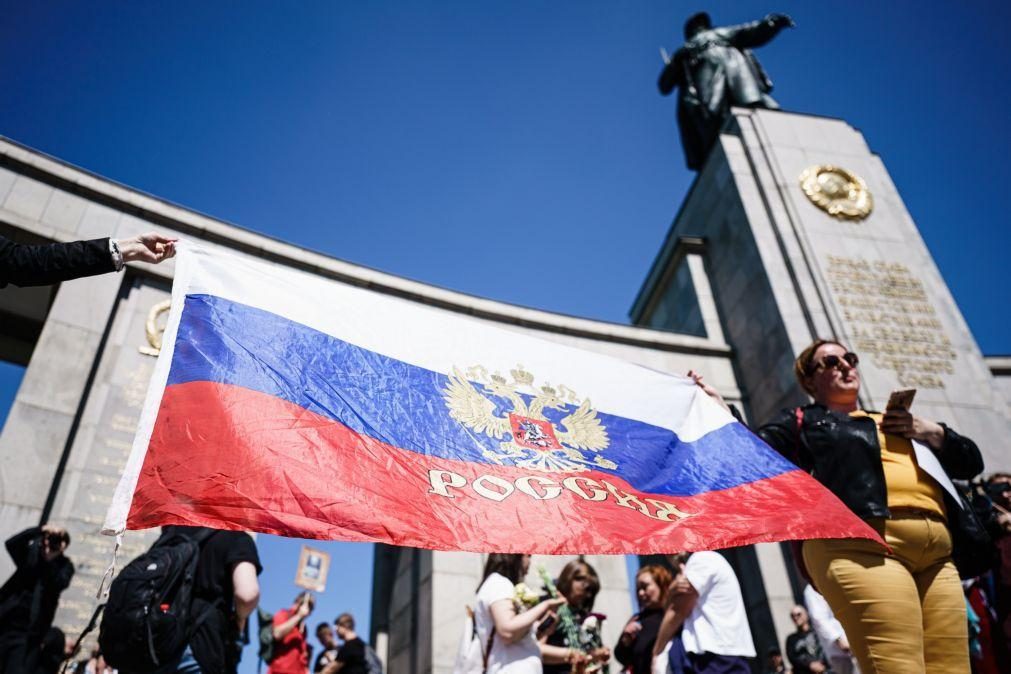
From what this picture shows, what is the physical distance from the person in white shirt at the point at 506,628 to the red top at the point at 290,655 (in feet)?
9.49

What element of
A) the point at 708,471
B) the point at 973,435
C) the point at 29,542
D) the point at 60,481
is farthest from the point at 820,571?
the point at 973,435

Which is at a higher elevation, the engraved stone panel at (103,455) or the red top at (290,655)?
the engraved stone panel at (103,455)

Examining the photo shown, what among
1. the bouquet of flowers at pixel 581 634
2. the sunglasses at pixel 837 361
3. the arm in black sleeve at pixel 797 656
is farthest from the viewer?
the arm in black sleeve at pixel 797 656

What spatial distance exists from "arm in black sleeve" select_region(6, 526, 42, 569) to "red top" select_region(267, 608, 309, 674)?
2329 millimetres

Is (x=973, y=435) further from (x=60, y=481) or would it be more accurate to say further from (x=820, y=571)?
(x=60, y=481)

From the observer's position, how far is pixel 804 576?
9.50ft

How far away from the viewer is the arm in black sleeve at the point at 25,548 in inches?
168

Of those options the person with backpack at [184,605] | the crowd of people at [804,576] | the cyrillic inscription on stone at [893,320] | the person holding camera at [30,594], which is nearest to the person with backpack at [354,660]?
the crowd of people at [804,576]

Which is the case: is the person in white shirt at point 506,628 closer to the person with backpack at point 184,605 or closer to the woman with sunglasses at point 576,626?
the woman with sunglasses at point 576,626

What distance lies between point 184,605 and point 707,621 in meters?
2.69

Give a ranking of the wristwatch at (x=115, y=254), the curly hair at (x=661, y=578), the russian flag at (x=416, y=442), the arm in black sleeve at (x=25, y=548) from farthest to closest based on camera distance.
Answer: the curly hair at (x=661, y=578)
the arm in black sleeve at (x=25, y=548)
the wristwatch at (x=115, y=254)
the russian flag at (x=416, y=442)

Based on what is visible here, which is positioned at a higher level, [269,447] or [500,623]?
[269,447]

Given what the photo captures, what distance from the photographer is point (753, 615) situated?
381 inches

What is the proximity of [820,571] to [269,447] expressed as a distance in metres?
2.18
